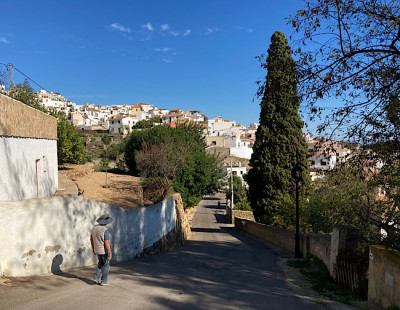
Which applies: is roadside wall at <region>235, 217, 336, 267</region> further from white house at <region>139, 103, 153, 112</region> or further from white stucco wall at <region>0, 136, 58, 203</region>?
white house at <region>139, 103, 153, 112</region>

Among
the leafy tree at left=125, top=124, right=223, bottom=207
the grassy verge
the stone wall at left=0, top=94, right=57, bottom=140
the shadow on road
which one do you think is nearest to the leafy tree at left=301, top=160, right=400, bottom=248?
the grassy verge

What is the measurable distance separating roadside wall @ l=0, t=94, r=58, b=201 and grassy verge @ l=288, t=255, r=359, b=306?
7.78 m

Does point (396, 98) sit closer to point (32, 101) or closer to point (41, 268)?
point (41, 268)

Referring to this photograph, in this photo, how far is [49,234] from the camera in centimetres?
641

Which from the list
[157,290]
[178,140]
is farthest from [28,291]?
[178,140]

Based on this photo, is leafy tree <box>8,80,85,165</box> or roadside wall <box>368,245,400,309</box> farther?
leafy tree <box>8,80,85,165</box>

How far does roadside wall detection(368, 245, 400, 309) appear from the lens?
531 cm

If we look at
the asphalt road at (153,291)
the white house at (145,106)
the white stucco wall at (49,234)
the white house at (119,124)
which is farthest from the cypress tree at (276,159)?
the white house at (145,106)

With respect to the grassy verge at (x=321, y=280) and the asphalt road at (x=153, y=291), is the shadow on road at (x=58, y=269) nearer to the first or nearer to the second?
the asphalt road at (x=153, y=291)

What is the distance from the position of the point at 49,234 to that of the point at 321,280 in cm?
661

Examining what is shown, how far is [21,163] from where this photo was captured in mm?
9062

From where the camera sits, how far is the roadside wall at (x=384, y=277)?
5.31 metres

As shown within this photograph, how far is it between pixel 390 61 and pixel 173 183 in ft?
69.3

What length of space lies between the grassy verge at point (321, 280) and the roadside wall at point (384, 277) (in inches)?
21.1
